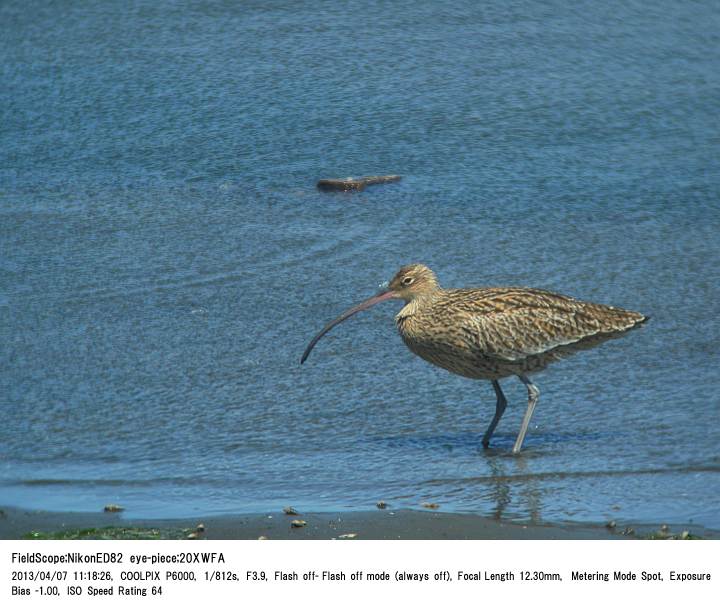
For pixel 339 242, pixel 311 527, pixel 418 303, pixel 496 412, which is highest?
pixel 418 303

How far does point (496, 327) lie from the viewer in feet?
23.6

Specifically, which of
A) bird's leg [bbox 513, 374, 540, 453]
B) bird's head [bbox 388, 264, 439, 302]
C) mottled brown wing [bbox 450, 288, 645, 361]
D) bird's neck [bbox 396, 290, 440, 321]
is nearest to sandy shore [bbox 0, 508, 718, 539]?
bird's leg [bbox 513, 374, 540, 453]

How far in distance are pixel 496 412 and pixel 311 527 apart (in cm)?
174

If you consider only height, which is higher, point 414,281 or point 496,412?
point 414,281

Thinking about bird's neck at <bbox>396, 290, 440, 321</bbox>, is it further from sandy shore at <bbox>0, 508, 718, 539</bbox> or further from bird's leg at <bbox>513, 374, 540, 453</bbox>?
sandy shore at <bbox>0, 508, 718, 539</bbox>

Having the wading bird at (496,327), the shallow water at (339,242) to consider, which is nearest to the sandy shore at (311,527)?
the shallow water at (339,242)

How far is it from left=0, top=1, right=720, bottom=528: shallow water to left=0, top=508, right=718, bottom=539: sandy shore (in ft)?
0.52

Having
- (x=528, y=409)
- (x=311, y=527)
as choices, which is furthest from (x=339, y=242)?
(x=311, y=527)

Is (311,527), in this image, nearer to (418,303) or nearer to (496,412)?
(496,412)

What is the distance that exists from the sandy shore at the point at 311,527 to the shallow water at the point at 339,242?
157 mm

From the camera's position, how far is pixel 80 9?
43.4 ft

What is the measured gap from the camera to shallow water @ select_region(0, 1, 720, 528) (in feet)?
21.6

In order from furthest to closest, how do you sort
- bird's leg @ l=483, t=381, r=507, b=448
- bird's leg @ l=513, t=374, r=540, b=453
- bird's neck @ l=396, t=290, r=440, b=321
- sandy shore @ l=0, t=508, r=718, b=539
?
bird's neck @ l=396, t=290, r=440, b=321 → bird's leg @ l=483, t=381, r=507, b=448 → bird's leg @ l=513, t=374, r=540, b=453 → sandy shore @ l=0, t=508, r=718, b=539

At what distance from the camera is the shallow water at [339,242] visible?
659 cm
